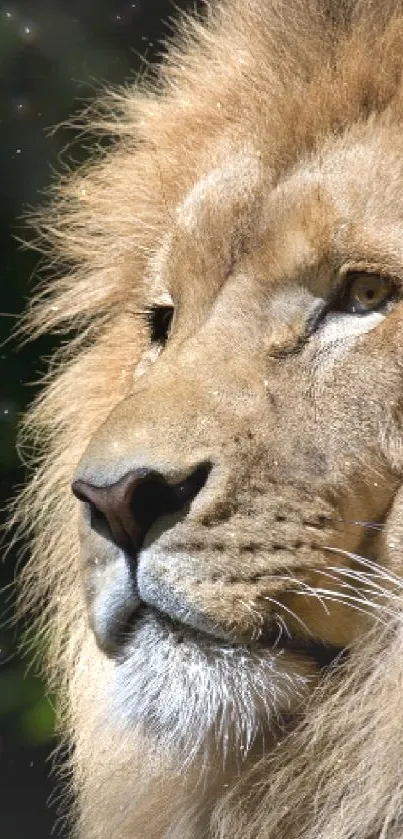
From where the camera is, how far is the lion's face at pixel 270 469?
1.95 m

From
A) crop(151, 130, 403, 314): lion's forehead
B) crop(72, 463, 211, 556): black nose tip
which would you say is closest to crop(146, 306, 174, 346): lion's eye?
crop(151, 130, 403, 314): lion's forehead

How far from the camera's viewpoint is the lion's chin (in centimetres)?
199

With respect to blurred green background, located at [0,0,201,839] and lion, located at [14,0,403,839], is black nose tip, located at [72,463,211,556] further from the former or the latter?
blurred green background, located at [0,0,201,839]

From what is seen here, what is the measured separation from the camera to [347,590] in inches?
79.4

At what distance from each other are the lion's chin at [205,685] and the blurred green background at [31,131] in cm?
157

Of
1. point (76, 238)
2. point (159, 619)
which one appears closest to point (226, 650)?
point (159, 619)

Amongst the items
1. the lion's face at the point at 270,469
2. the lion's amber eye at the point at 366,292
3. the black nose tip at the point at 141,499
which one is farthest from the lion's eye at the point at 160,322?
the black nose tip at the point at 141,499

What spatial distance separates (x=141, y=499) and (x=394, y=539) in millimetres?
321

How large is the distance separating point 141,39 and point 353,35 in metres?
1.52

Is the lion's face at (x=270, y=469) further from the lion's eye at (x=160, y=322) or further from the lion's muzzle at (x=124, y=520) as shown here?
the lion's eye at (x=160, y=322)

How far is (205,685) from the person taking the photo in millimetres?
1996

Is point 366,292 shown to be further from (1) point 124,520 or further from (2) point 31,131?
(2) point 31,131

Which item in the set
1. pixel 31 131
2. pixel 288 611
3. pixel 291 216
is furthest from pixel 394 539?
pixel 31 131

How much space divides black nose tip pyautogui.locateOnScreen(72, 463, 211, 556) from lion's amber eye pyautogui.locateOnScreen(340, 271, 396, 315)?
1.01 feet
